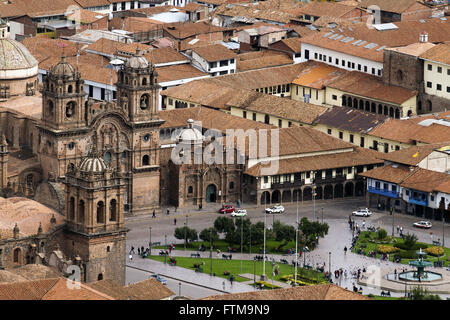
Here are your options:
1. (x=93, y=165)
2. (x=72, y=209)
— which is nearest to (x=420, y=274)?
(x=93, y=165)

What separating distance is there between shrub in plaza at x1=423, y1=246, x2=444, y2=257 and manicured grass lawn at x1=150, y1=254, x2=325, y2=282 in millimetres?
13862

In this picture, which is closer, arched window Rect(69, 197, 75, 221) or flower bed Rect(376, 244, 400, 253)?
arched window Rect(69, 197, 75, 221)

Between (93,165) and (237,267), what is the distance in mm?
22695

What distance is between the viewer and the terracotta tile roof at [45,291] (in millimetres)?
148750

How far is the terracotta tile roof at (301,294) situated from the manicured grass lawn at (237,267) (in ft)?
110

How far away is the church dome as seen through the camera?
175875mm

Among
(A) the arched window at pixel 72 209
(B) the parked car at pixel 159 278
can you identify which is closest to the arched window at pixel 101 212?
(A) the arched window at pixel 72 209

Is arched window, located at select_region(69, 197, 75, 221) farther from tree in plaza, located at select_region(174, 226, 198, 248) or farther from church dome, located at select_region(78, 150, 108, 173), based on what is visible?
tree in plaza, located at select_region(174, 226, 198, 248)

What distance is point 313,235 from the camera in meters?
200

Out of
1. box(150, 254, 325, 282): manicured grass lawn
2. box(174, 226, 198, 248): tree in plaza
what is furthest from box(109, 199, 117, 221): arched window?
box(174, 226, 198, 248): tree in plaza

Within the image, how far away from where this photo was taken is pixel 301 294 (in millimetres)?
151750
